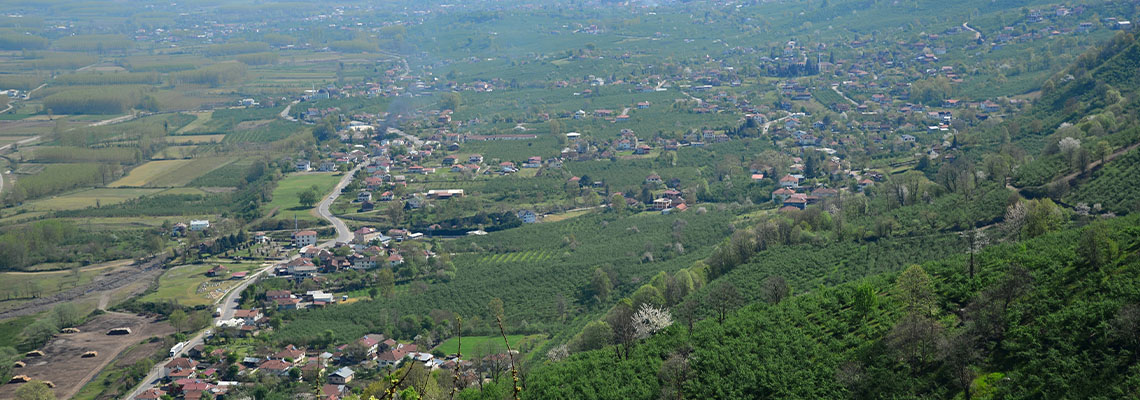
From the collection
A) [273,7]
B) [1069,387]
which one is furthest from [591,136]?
[273,7]

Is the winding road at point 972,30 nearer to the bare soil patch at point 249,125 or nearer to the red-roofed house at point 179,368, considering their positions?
the bare soil patch at point 249,125

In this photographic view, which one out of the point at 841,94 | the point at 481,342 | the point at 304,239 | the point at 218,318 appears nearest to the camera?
the point at 481,342

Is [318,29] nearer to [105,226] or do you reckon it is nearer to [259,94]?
[259,94]

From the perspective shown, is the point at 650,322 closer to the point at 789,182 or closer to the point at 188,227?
the point at 789,182

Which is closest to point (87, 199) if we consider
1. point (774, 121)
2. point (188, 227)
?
point (188, 227)

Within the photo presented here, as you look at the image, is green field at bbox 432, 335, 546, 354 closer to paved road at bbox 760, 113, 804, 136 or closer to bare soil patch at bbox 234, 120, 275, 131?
paved road at bbox 760, 113, 804, 136

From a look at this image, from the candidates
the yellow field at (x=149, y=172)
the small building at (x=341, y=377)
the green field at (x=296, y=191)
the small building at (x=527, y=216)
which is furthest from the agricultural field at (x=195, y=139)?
the small building at (x=341, y=377)
